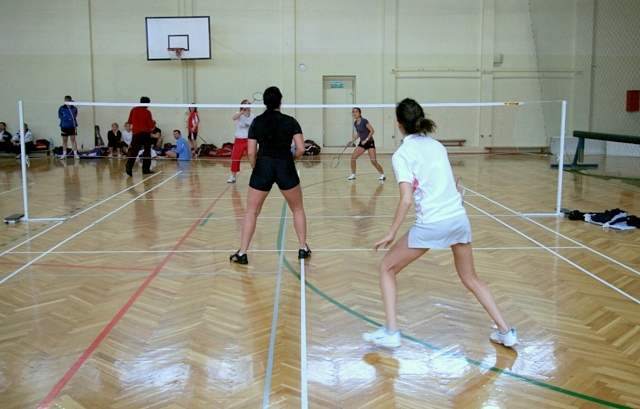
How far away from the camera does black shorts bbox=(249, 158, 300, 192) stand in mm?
6465

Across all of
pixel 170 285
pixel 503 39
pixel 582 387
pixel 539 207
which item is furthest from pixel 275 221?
pixel 503 39

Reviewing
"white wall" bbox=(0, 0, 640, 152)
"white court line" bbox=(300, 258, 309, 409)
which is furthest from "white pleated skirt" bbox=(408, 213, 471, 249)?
"white wall" bbox=(0, 0, 640, 152)

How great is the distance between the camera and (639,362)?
4.27 meters

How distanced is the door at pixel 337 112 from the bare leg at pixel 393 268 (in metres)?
17.4

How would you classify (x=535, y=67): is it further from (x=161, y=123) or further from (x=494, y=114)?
(x=161, y=123)

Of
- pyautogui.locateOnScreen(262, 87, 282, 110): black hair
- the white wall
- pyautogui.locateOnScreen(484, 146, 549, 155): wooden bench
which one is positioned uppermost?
the white wall

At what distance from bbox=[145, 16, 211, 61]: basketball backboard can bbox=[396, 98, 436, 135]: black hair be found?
1815 cm

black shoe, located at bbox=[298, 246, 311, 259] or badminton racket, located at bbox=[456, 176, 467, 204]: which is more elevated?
badminton racket, located at bbox=[456, 176, 467, 204]

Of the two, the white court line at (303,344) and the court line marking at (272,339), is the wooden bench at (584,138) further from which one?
the white court line at (303,344)

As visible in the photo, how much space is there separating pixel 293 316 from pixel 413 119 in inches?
80.1

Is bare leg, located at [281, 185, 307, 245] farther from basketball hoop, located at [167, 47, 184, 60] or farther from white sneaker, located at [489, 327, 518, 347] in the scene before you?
basketball hoop, located at [167, 47, 184, 60]

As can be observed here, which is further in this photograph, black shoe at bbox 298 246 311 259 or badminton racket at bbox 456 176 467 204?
black shoe at bbox 298 246 311 259

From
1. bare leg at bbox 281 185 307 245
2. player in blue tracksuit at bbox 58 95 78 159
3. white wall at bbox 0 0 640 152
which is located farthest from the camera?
white wall at bbox 0 0 640 152

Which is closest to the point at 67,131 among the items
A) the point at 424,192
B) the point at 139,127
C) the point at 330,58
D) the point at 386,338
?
the point at 139,127
